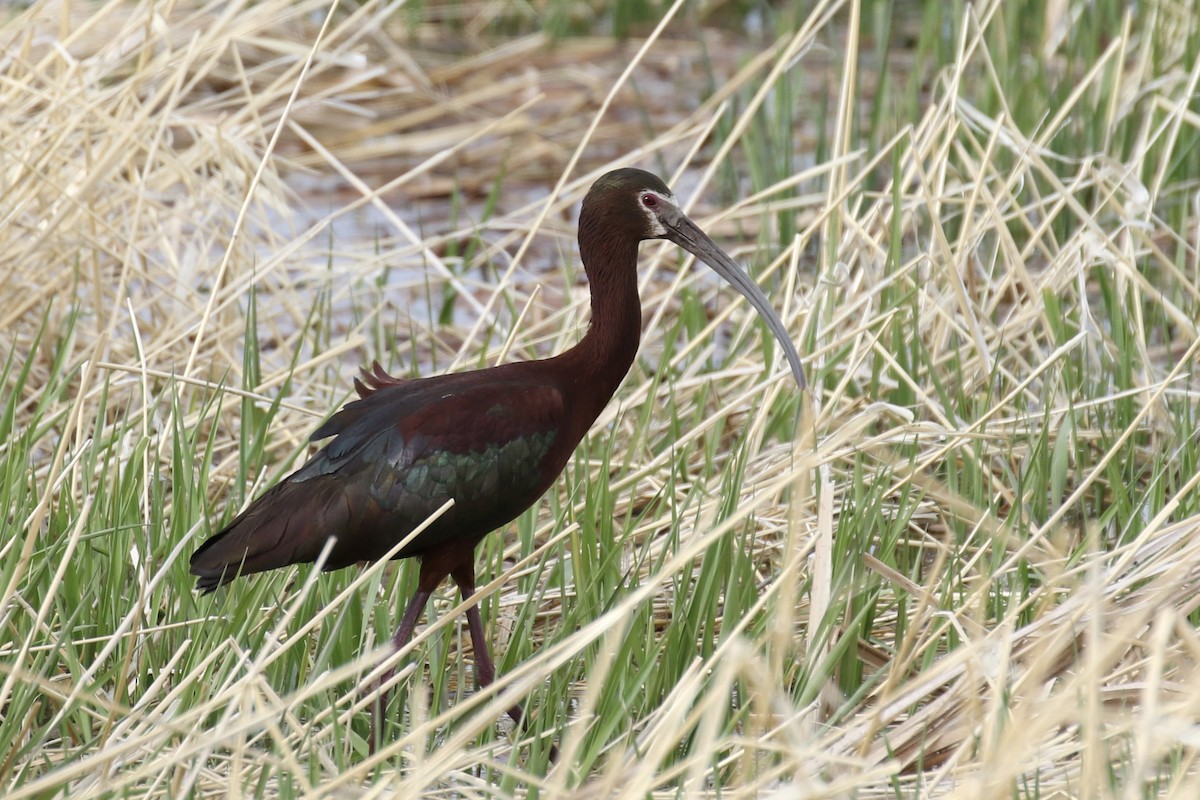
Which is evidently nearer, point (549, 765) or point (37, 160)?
point (549, 765)

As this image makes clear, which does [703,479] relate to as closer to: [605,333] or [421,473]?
[605,333]

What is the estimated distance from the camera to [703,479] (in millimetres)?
3586

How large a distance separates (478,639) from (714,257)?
90 cm

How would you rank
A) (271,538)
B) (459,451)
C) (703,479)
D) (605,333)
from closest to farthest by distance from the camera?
(271,538) < (459,451) < (605,333) < (703,479)

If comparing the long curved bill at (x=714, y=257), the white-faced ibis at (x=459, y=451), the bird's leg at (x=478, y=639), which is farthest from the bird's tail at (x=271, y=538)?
the long curved bill at (x=714, y=257)

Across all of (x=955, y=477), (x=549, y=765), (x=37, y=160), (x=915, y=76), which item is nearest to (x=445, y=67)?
(x=915, y=76)

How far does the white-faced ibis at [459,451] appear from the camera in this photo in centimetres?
309

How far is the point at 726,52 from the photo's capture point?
918cm

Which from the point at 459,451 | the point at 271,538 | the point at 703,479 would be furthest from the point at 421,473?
the point at 703,479

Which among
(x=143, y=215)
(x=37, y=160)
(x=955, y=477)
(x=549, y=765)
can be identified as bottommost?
(x=549, y=765)

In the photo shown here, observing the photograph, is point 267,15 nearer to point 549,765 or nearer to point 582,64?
point 549,765

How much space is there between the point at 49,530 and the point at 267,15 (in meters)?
1.95

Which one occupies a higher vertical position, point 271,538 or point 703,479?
point 271,538

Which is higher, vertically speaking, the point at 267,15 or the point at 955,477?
the point at 267,15
